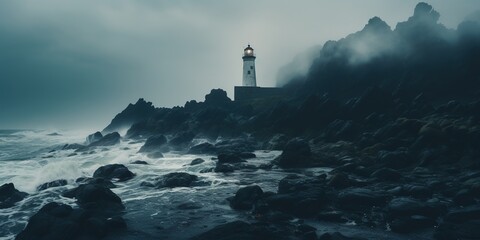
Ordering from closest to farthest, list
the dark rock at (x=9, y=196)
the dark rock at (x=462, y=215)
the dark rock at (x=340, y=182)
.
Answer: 1. the dark rock at (x=462, y=215)
2. the dark rock at (x=9, y=196)
3. the dark rock at (x=340, y=182)

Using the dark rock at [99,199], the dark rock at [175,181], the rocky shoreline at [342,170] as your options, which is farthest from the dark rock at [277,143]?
the dark rock at [99,199]

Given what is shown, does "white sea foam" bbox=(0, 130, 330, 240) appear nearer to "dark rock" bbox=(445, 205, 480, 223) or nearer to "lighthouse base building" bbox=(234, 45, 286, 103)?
"dark rock" bbox=(445, 205, 480, 223)

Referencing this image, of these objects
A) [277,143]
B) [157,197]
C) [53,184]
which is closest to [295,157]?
[277,143]

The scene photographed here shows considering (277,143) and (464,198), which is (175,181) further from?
(277,143)

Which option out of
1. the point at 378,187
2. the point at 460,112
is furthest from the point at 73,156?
the point at 460,112

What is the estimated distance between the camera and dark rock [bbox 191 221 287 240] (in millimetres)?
15717

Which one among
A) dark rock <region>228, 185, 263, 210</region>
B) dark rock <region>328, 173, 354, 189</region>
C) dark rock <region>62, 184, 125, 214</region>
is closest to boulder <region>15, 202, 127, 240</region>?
dark rock <region>62, 184, 125, 214</region>

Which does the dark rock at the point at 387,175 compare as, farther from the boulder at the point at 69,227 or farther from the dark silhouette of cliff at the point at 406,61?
the dark silhouette of cliff at the point at 406,61

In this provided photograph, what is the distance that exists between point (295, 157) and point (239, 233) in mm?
22082

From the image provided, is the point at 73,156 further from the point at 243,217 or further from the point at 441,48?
the point at 441,48

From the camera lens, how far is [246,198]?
22.1 metres

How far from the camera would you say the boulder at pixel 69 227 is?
55.4ft

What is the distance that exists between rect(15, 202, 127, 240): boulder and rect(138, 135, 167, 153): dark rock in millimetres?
37014

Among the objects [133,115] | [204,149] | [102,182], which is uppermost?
[133,115]
